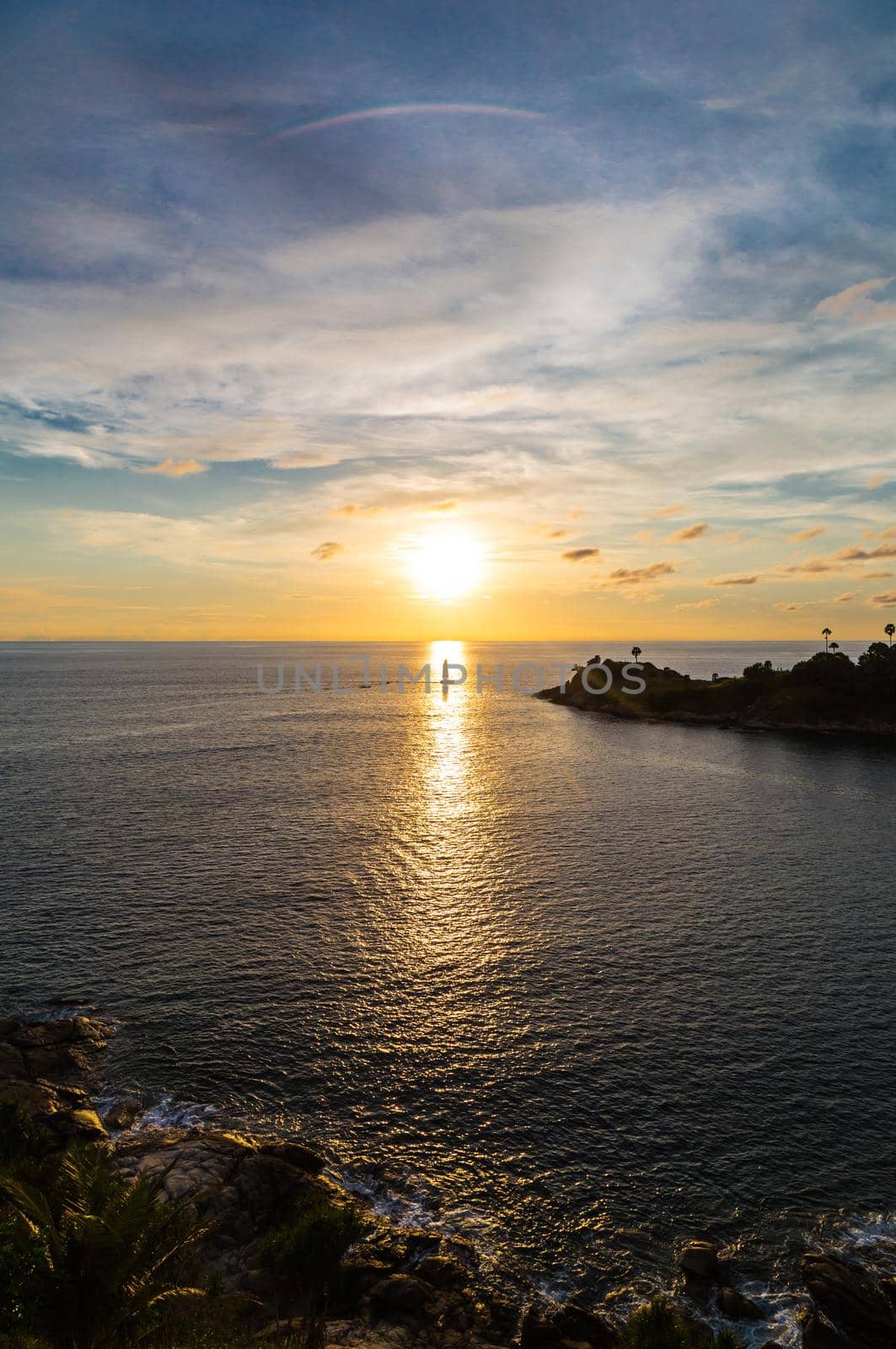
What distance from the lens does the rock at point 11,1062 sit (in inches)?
1540

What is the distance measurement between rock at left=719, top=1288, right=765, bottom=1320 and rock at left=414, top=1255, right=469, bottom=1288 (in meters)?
10.2

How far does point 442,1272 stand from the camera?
28.3m

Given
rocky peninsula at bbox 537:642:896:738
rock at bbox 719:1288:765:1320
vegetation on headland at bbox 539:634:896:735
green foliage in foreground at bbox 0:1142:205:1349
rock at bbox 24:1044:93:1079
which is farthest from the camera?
vegetation on headland at bbox 539:634:896:735

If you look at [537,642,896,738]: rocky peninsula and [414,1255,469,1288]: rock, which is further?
[537,642,896,738]: rocky peninsula

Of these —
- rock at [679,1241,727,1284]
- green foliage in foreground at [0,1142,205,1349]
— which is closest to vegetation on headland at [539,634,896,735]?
rock at [679,1241,727,1284]

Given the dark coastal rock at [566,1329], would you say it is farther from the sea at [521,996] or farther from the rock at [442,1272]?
the rock at [442,1272]

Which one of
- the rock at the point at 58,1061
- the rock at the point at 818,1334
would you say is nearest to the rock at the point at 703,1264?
the rock at the point at 818,1334

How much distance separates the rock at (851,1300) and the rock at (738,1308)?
269 cm

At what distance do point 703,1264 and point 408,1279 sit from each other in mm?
12396

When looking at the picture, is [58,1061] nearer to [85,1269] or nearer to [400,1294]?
[400,1294]

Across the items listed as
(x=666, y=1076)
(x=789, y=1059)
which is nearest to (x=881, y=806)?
(x=789, y=1059)

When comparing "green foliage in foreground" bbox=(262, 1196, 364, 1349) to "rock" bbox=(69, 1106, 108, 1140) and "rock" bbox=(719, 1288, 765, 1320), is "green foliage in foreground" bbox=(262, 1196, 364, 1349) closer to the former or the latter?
"rock" bbox=(69, 1106, 108, 1140)

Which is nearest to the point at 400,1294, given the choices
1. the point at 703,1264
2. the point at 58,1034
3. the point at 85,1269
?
the point at 703,1264

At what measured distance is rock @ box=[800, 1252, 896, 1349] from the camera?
26.3m
